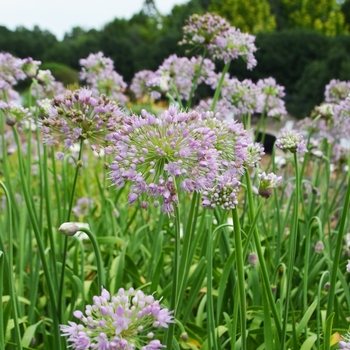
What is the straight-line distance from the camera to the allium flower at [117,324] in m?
1.04

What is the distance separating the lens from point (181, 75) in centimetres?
331

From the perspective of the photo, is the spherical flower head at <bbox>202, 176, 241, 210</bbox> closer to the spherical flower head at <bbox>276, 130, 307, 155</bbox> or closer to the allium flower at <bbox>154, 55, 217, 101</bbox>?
the spherical flower head at <bbox>276, 130, 307, 155</bbox>

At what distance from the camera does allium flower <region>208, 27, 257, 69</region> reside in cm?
266

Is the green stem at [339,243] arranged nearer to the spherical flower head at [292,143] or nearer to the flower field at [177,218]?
the flower field at [177,218]

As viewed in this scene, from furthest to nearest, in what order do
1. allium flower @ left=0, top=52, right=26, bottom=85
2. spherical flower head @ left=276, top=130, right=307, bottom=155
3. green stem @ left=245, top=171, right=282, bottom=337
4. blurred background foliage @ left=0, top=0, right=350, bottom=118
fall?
blurred background foliage @ left=0, top=0, right=350, bottom=118
allium flower @ left=0, top=52, right=26, bottom=85
spherical flower head @ left=276, top=130, right=307, bottom=155
green stem @ left=245, top=171, right=282, bottom=337

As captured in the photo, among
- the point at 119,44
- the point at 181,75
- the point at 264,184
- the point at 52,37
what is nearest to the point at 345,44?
the point at 119,44

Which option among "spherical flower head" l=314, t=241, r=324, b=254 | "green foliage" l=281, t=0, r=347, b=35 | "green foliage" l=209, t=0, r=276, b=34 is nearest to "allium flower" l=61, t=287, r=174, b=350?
"spherical flower head" l=314, t=241, r=324, b=254

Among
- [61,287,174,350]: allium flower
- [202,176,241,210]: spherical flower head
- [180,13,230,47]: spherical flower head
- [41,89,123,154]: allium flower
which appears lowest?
[61,287,174,350]: allium flower

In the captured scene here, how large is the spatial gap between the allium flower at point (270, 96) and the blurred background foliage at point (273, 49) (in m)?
3.46

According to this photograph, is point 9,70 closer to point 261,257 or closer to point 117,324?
point 261,257

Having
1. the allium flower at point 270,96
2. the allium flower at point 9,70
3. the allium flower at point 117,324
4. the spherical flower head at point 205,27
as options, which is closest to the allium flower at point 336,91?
the allium flower at point 270,96

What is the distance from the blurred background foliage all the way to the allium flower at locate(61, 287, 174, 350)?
5437 millimetres

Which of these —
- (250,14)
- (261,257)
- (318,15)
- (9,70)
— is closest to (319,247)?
(261,257)

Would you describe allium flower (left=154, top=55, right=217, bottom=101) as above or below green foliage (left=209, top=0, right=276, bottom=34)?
below
